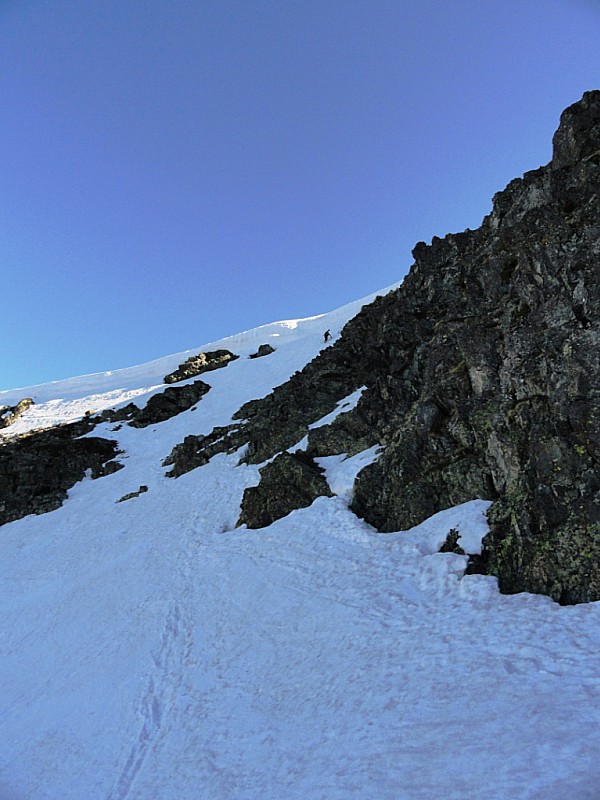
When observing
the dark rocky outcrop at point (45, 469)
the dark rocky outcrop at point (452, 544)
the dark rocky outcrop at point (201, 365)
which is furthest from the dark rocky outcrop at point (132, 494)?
the dark rocky outcrop at point (201, 365)

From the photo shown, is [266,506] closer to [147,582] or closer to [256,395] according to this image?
[147,582]

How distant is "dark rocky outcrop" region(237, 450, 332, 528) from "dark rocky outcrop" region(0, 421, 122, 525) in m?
22.8

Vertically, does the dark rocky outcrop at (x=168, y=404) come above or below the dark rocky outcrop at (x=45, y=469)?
above

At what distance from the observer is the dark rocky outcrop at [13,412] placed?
6900cm

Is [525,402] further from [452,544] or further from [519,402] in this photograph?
[452,544]

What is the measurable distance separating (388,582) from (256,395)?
130 feet

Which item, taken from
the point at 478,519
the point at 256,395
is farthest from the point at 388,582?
the point at 256,395

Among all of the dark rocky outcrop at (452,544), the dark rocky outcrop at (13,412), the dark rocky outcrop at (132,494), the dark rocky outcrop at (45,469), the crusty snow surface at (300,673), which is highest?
the dark rocky outcrop at (13,412)

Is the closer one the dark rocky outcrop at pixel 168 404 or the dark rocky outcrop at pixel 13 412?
the dark rocky outcrop at pixel 168 404

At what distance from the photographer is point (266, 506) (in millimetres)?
21969

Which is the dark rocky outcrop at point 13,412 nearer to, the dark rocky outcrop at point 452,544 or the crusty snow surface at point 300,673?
the crusty snow surface at point 300,673

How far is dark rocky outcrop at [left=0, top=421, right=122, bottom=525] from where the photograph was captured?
3784 cm

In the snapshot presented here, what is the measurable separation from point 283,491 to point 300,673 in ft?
36.0

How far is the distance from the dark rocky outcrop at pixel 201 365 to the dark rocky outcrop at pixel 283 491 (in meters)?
54.2
